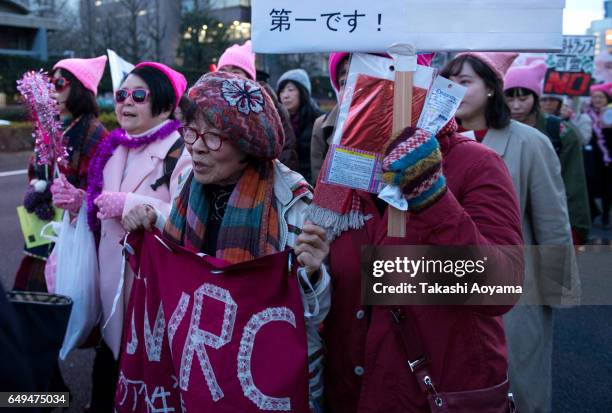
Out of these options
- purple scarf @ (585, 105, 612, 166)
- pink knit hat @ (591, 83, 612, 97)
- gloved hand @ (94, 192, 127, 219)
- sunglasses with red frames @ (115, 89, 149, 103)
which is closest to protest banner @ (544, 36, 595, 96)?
purple scarf @ (585, 105, 612, 166)

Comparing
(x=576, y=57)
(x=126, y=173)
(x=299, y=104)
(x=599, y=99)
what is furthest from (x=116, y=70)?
(x=599, y=99)

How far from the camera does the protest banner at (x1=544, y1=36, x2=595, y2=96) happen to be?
25.3ft

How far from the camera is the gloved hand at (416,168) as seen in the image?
1447mm

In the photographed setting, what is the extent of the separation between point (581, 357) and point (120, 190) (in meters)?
3.48

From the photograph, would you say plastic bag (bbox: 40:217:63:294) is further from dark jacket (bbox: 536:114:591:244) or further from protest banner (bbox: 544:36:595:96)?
protest banner (bbox: 544:36:595:96)

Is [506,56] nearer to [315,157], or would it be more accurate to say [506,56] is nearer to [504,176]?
[504,176]

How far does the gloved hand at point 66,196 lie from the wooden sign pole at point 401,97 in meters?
2.13

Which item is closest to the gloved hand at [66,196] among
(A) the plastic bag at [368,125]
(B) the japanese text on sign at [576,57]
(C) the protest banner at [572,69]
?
(A) the plastic bag at [368,125]

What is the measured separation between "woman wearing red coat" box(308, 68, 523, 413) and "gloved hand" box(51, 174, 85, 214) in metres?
1.84

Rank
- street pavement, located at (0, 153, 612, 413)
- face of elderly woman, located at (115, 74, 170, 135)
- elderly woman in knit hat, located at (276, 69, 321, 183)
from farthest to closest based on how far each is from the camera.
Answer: elderly woman in knit hat, located at (276, 69, 321, 183)
face of elderly woman, located at (115, 74, 170, 135)
street pavement, located at (0, 153, 612, 413)

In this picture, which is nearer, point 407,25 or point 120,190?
point 407,25

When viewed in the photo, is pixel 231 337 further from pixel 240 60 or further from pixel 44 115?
pixel 240 60

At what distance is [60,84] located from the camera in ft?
12.0

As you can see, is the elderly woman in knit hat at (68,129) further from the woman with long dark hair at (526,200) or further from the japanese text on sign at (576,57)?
the japanese text on sign at (576,57)
